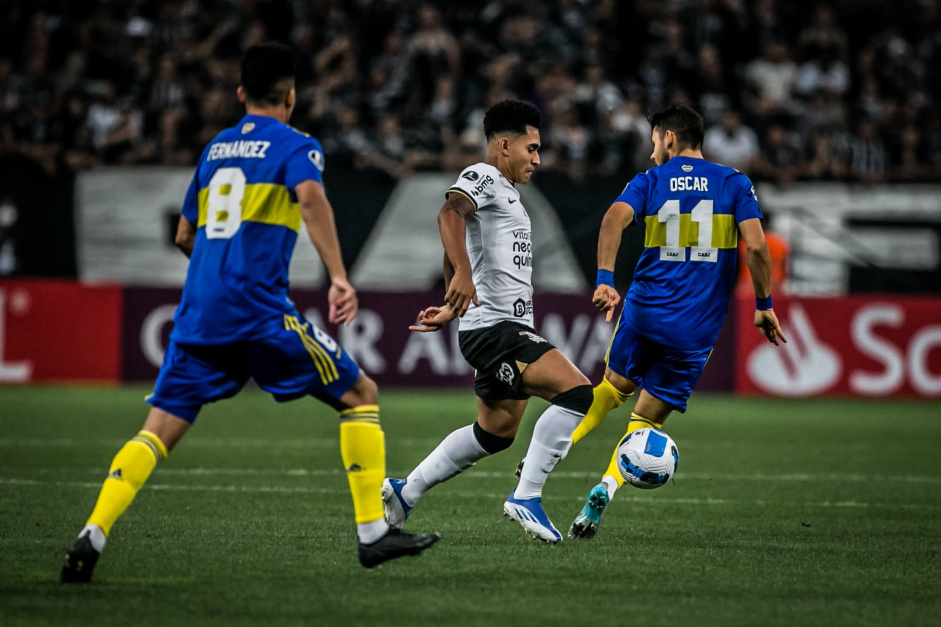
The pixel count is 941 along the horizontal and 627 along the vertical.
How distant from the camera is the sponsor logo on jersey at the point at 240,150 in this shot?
5.41m

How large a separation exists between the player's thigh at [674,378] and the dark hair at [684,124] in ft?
3.89

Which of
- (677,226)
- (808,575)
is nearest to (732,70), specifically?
(677,226)

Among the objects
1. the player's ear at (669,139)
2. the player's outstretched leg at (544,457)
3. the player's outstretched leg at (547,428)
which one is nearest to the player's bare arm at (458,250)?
the player's outstretched leg at (547,428)

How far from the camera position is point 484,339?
6621mm

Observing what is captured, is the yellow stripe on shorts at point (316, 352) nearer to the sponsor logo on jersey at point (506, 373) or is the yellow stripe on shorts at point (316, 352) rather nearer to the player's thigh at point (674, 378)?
the sponsor logo on jersey at point (506, 373)

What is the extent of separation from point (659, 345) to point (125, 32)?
15.2 meters

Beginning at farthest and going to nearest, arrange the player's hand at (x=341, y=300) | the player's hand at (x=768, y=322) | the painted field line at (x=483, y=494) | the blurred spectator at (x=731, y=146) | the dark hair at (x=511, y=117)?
the blurred spectator at (x=731, y=146), the painted field line at (x=483, y=494), the player's hand at (x=768, y=322), the dark hair at (x=511, y=117), the player's hand at (x=341, y=300)

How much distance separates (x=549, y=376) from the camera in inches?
256

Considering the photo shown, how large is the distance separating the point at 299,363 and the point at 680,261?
273cm

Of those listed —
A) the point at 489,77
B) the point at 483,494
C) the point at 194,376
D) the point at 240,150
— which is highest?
the point at 489,77

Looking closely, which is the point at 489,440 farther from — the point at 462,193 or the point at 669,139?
the point at 669,139

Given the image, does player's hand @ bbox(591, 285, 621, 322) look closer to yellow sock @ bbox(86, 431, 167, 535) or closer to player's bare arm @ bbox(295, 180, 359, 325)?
player's bare arm @ bbox(295, 180, 359, 325)

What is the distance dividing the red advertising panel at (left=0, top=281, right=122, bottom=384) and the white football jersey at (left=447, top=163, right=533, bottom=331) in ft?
37.3

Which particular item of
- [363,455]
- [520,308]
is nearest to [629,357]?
[520,308]
